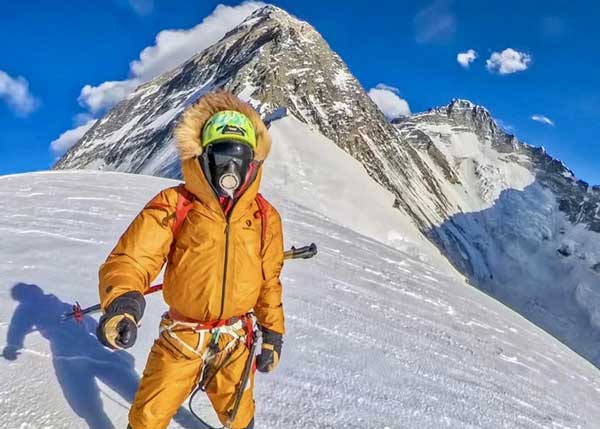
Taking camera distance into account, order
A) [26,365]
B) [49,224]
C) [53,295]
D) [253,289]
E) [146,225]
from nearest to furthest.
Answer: [146,225] → [253,289] → [26,365] → [53,295] → [49,224]

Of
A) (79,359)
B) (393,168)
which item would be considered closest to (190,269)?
(79,359)

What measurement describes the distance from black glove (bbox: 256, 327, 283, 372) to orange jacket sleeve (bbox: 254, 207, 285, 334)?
0.12ft

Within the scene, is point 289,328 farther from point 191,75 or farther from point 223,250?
point 191,75

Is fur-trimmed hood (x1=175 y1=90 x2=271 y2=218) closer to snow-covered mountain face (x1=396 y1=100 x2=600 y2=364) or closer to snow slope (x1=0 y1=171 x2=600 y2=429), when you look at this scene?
snow slope (x1=0 y1=171 x2=600 y2=429)

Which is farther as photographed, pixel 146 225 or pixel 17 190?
pixel 17 190

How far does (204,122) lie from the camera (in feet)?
10.8

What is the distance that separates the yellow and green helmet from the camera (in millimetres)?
3184

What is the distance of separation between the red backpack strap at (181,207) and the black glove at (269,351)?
2.95ft

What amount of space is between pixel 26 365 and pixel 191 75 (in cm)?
9367

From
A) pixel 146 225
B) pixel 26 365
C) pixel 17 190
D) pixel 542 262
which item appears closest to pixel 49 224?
pixel 17 190

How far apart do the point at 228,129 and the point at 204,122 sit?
191mm

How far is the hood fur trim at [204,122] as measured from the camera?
317 cm

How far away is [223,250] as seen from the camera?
126 inches

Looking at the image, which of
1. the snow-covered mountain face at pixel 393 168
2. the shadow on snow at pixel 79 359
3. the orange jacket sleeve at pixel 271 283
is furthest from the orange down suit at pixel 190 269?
the snow-covered mountain face at pixel 393 168
